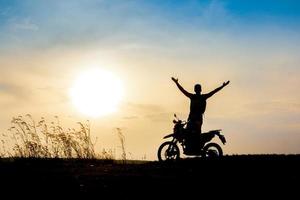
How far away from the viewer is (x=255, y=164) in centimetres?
1351

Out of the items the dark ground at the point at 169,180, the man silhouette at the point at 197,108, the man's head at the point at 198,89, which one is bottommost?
the dark ground at the point at 169,180

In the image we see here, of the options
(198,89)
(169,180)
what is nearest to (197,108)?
(198,89)

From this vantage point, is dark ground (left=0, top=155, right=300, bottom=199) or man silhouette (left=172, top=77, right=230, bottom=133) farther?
man silhouette (left=172, top=77, right=230, bottom=133)

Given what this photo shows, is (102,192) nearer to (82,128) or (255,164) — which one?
(255,164)

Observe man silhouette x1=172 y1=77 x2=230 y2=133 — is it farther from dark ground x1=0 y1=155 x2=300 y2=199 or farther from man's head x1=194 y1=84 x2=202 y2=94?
dark ground x1=0 y1=155 x2=300 y2=199

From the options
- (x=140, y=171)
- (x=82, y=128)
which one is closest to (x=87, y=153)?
(x=82, y=128)

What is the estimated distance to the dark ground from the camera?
9.50 metres

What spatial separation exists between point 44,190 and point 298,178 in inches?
214

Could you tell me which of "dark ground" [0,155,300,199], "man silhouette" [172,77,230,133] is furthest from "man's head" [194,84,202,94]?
"dark ground" [0,155,300,199]

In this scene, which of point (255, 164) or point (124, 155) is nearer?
point (255, 164)

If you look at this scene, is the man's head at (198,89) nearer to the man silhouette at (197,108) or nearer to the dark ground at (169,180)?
the man silhouette at (197,108)

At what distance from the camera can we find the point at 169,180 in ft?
35.6

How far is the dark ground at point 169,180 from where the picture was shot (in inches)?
374

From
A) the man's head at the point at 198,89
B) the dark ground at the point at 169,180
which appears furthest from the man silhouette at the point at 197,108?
the dark ground at the point at 169,180
